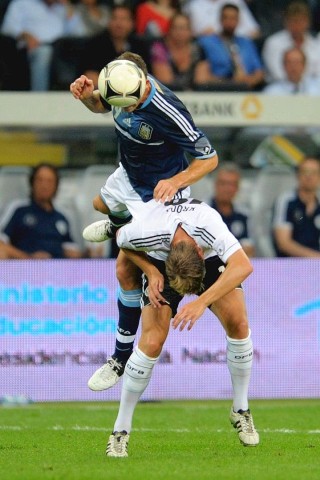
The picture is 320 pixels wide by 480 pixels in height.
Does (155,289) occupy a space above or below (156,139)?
below

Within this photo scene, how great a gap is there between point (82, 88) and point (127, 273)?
1652 millimetres

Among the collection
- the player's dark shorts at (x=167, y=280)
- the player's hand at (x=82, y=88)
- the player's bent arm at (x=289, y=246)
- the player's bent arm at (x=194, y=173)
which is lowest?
the player's bent arm at (x=289, y=246)

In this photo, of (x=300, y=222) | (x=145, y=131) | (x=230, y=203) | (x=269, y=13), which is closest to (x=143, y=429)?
(x=145, y=131)

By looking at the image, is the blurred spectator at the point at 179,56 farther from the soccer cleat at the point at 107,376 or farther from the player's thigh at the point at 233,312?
the player's thigh at the point at 233,312

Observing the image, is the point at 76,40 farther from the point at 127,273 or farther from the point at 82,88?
the point at 82,88

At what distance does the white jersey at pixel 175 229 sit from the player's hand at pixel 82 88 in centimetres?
Result: 97

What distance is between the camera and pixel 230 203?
1474cm

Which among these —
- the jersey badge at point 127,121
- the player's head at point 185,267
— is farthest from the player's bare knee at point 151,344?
the jersey badge at point 127,121

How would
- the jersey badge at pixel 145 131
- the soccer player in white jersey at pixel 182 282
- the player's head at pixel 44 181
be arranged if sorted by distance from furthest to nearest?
the player's head at pixel 44 181
the jersey badge at pixel 145 131
the soccer player in white jersey at pixel 182 282

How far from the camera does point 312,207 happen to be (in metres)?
15.0

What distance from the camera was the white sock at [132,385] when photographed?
880 cm

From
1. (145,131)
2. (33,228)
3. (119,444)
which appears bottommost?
(33,228)

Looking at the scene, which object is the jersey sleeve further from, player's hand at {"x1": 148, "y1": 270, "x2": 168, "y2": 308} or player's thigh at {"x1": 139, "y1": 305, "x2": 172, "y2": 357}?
player's thigh at {"x1": 139, "y1": 305, "x2": 172, "y2": 357}

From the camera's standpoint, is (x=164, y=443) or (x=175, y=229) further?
(x=164, y=443)
